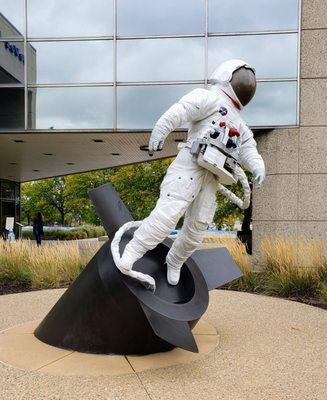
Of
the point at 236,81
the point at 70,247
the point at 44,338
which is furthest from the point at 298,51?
the point at 44,338

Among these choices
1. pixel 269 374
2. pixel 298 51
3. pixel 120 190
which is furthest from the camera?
pixel 120 190

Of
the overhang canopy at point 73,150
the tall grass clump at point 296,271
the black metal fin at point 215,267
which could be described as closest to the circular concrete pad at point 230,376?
the black metal fin at point 215,267

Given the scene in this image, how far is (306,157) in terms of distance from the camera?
10.5 meters

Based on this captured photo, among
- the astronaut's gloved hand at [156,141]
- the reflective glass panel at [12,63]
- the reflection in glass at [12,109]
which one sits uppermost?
the reflective glass panel at [12,63]

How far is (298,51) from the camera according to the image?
10.8 metres

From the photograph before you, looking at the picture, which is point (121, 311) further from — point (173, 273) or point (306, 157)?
point (306, 157)

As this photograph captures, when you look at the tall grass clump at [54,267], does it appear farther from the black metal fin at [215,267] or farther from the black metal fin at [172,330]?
the black metal fin at [172,330]

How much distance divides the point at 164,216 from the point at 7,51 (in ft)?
36.4

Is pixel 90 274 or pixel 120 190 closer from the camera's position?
pixel 90 274

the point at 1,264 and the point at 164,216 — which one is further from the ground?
the point at 164,216

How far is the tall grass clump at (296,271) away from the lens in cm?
702

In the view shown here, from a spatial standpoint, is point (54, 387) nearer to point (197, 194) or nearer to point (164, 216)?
point (164, 216)

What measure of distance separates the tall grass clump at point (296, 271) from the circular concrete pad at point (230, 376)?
208cm

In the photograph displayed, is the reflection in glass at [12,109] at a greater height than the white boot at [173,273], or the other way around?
the reflection in glass at [12,109]
